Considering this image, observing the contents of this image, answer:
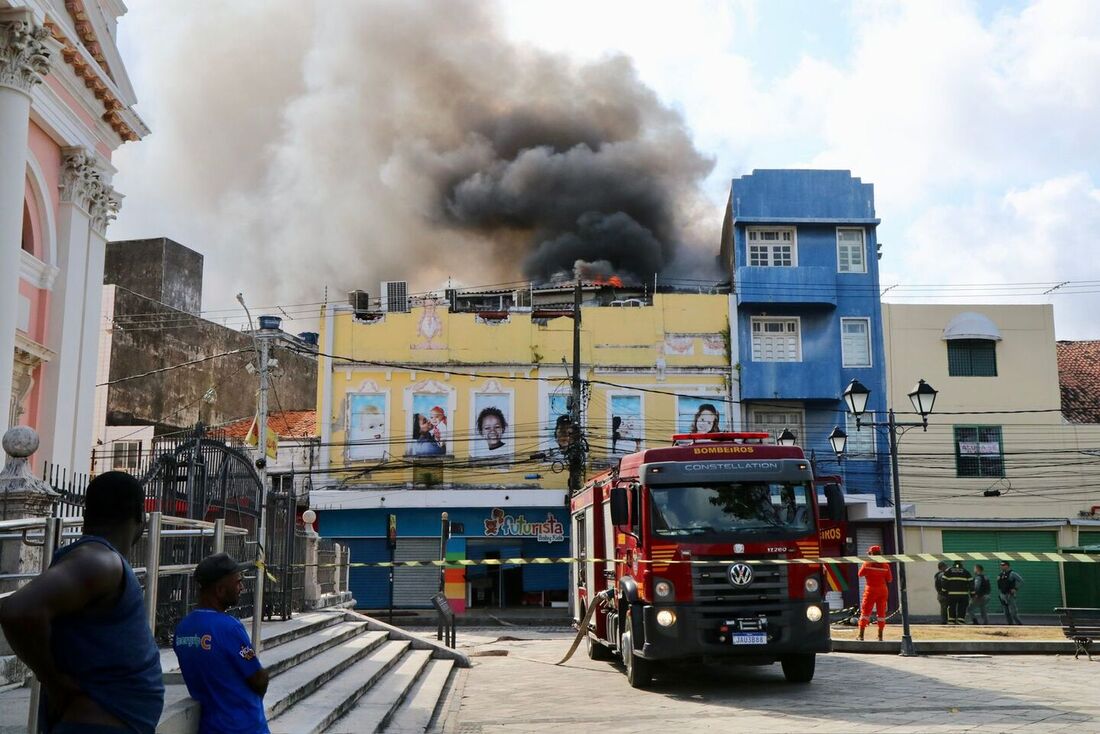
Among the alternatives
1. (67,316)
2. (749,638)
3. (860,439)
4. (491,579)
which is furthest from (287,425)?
(749,638)

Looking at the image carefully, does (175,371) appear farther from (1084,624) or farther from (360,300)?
(1084,624)

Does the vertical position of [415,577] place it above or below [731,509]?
below

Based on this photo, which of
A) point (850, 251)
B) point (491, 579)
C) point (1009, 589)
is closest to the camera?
point (1009, 589)

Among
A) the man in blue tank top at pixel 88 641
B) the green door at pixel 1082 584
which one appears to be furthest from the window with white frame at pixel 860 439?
the man in blue tank top at pixel 88 641

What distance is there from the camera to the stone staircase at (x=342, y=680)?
846 cm

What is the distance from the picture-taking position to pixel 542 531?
34.1 meters

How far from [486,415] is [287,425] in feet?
26.9

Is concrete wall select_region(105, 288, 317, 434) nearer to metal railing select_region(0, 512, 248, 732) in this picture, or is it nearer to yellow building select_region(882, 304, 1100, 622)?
yellow building select_region(882, 304, 1100, 622)

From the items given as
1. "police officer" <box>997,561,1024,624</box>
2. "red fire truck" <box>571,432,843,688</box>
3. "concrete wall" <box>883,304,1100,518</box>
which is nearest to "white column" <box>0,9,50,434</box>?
"red fire truck" <box>571,432,843,688</box>

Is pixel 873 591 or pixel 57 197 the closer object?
pixel 873 591

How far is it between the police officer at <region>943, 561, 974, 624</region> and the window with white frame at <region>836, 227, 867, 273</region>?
43.1 feet

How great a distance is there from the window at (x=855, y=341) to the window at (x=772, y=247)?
2909 mm

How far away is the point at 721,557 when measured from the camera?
1209 cm

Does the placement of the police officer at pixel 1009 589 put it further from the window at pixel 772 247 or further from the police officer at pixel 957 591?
the window at pixel 772 247
